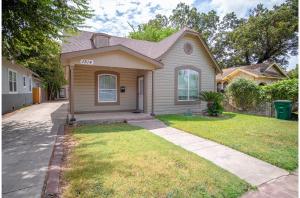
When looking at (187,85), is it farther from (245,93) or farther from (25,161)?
(25,161)

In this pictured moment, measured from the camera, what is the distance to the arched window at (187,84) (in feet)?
43.2

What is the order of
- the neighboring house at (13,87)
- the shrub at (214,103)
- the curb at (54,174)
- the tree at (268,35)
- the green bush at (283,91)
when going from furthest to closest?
the tree at (268,35), the neighboring house at (13,87), the shrub at (214,103), the green bush at (283,91), the curb at (54,174)

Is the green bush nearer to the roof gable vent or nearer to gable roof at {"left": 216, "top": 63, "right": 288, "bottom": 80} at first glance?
the roof gable vent

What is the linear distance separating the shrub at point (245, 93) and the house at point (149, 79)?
1.54 meters

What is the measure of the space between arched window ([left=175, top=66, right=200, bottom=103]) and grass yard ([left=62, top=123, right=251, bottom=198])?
764cm

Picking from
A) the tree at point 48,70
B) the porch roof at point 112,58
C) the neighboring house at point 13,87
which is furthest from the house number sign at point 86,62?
the tree at point 48,70

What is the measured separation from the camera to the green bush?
11.6 m

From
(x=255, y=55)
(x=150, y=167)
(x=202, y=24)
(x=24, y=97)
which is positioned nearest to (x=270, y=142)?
(x=150, y=167)

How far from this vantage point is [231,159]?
4.90 meters

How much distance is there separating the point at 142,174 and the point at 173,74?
31.4ft

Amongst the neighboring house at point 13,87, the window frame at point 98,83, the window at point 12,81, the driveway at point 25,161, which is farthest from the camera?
the window at point 12,81

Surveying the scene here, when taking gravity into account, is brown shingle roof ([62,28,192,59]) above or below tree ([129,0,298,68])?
below

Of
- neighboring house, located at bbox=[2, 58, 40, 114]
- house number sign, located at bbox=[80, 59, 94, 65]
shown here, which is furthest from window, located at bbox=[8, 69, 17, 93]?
house number sign, located at bbox=[80, 59, 94, 65]

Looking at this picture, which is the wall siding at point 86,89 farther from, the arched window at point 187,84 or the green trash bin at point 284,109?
the green trash bin at point 284,109
